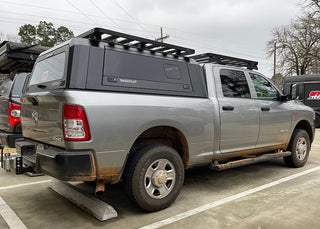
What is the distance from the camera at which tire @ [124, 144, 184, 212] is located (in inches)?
125

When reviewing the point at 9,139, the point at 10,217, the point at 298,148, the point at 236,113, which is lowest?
the point at 10,217

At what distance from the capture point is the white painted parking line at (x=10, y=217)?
3.10 meters

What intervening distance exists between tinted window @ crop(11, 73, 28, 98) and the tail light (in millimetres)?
2873

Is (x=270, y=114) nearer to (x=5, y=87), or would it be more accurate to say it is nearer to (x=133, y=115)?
(x=133, y=115)

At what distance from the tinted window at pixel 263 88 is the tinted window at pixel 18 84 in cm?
427

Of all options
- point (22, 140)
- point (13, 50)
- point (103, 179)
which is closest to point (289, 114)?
point (103, 179)

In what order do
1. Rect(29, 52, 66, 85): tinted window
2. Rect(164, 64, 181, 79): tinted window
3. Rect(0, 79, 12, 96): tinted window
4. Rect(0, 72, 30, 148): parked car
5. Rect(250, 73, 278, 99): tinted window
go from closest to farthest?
Rect(29, 52, 66, 85): tinted window → Rect(164, 64, 181, 79): tinted window → Rect(0, 72, 30, 148): parked car → Rect(250, 73, 278, 99): tinted window → Rect(0, 79, 12, 96): tinted window

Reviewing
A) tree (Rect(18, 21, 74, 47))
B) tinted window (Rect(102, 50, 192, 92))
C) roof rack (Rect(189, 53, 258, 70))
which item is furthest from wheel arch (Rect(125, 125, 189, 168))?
tree (Rect(18, 21, 74, 47))

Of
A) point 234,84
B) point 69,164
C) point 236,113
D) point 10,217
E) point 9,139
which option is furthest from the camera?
point 9,139

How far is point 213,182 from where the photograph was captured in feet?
15.7

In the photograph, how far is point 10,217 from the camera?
3346 mm

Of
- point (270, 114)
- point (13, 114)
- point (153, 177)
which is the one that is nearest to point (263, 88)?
point (270, 114)

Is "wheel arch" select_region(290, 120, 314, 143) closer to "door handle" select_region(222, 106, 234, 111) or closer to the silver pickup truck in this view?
the silver pickup truck

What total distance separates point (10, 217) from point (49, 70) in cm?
186
